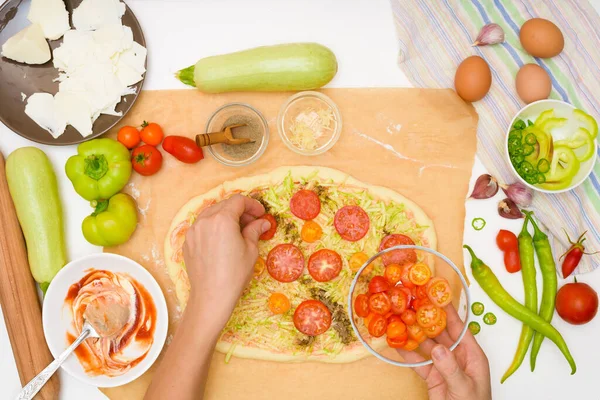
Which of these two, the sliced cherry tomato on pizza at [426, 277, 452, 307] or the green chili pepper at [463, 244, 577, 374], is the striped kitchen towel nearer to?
the green chili pepper at [463, 244, 577, 374]

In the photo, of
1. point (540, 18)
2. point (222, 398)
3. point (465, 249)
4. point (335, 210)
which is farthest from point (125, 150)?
point (540, 18)

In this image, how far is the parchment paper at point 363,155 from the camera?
3.18 metres

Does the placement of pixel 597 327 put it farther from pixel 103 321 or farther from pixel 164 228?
pixel 103 321

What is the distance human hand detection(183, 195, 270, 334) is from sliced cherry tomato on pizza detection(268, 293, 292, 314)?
1.07 feet

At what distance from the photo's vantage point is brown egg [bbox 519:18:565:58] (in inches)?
119

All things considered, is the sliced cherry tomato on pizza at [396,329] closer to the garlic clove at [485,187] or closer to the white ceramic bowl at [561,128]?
the garlic clove at [485,187]

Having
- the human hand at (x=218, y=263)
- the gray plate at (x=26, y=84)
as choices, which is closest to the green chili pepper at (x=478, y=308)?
the human hand at (x=218, y=263)

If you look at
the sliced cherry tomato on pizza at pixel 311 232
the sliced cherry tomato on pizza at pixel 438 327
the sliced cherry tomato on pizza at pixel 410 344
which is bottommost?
the sliced cherry tomato on pizza at pixel 410 344

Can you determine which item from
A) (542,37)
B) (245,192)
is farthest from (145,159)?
(542,37)

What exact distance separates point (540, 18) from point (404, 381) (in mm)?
2445

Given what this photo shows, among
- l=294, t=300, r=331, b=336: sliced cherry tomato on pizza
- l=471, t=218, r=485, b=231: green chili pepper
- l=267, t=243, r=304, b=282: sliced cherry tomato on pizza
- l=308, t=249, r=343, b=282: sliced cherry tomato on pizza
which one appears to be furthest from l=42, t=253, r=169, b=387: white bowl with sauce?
l=471, t=218, r=485, b=231: green chili pepper

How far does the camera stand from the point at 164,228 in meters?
3.18

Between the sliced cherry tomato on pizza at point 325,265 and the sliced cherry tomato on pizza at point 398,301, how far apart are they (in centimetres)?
41

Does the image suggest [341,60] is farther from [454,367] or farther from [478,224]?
[454,367]
